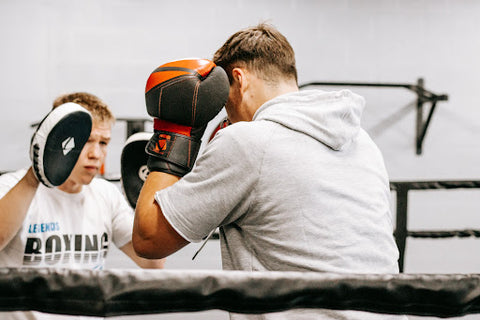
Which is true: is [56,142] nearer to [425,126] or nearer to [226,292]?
[226,292]

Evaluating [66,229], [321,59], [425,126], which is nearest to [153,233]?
[66,229]

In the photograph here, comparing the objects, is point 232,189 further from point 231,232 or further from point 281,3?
point 281,3

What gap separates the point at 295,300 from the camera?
21.8 inches

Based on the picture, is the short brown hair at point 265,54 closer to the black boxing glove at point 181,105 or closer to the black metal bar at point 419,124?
the black boxing glove at point 181,105

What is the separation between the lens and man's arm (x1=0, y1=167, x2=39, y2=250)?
3.86 feet

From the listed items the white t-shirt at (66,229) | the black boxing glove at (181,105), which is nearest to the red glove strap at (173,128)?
the black boxing glove at (181,105)

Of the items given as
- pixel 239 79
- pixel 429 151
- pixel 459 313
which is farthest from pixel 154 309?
pixel 429 151

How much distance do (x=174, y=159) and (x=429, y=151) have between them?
2.67 meters

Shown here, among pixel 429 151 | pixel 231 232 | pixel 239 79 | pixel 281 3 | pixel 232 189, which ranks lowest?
pixel 429 151

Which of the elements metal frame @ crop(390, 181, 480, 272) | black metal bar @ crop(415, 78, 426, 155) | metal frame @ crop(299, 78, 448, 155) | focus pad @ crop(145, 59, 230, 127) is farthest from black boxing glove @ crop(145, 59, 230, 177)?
black metal bar @ crop(415, 78, 426, 155)

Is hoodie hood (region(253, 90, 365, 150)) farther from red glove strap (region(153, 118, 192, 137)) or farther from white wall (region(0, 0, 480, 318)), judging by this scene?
white wall (region(0, 0, 480, 318))

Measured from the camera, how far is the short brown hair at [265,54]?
1000 millimetres

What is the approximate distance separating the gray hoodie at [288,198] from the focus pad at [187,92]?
0.13 metres

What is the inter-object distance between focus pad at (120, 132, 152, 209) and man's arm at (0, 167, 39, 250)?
0.27m
